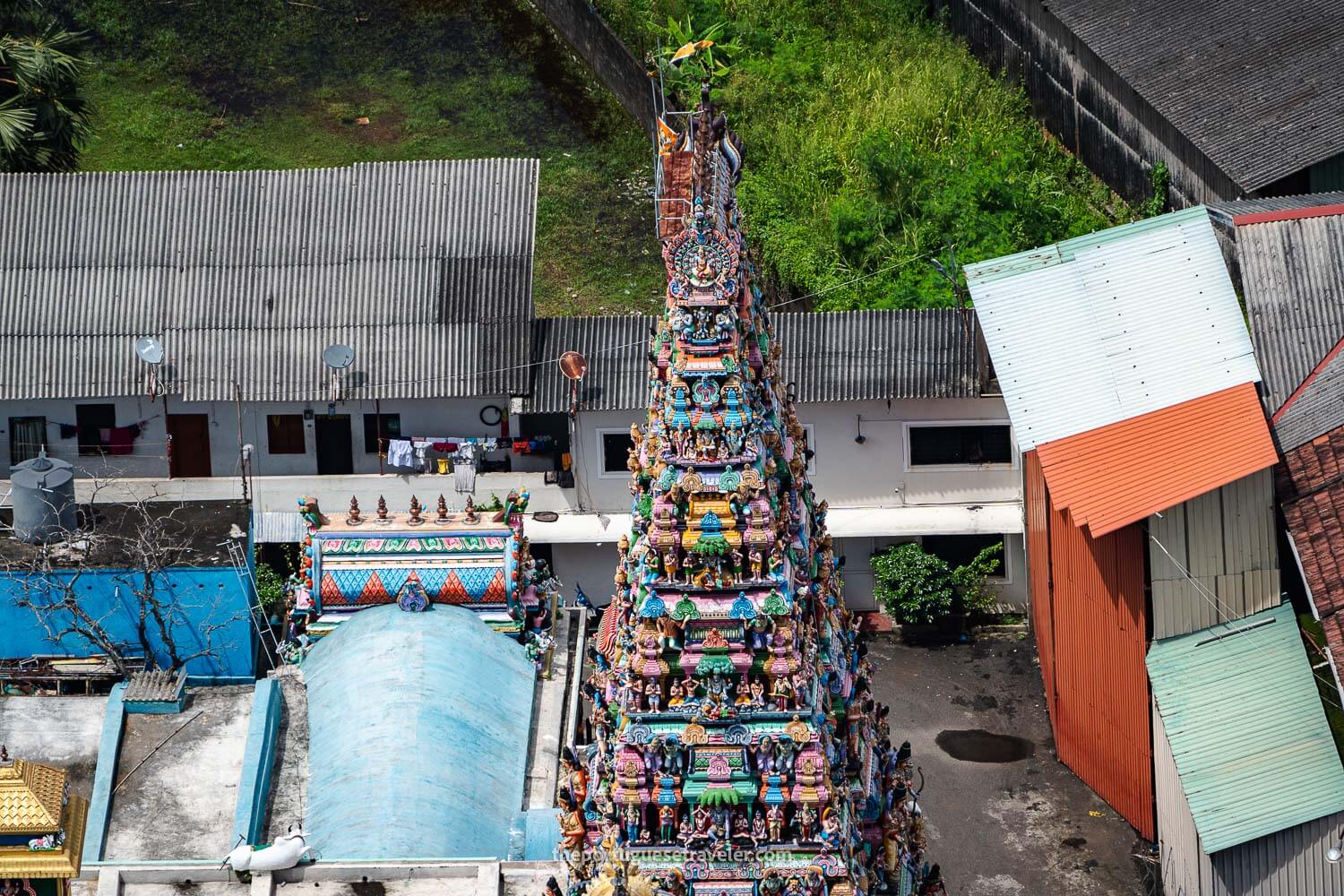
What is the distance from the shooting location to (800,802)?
92.1 ft

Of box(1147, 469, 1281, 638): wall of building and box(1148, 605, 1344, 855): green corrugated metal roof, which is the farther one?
box(1147, 469, 1281, 638): wall of building

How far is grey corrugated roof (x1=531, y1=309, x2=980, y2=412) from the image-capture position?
5203cm

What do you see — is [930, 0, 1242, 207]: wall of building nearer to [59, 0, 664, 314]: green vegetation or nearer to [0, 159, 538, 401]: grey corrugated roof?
[59, 0, 664, 314]: green vegetation

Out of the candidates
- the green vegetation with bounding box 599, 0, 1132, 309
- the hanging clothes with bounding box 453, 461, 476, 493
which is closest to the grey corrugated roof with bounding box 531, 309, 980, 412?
the hanging clothes with bounding box 453, 461, 476, 493

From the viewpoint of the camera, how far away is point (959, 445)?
52875 mm

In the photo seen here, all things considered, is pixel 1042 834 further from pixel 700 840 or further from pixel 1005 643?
pixel 700 840

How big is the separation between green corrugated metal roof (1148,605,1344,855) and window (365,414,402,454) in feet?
63.6

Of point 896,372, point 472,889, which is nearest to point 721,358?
point 472,889

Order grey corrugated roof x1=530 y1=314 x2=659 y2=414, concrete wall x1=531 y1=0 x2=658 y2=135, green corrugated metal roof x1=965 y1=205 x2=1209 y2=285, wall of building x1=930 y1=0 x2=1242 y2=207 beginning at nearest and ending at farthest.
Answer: green corrugated metal roof x1=965 y1=205 x2=1209 y2=285, grey corrugated roof x1=530 y1=314 x2=659 y2=414, wall of building x1=930 y1=0 x2=1242 y2=207, concrete wall x1=531 y1=0 x2=658 y2=135

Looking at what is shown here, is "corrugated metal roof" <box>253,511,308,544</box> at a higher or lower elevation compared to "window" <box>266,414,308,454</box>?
lower

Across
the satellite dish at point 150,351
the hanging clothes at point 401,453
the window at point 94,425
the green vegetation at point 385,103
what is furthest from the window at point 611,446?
the green vegetation at point 385,103

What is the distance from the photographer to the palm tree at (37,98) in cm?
5509

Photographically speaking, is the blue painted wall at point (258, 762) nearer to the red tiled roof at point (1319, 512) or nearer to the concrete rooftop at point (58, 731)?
the concrete rooftop at point (58, 731)

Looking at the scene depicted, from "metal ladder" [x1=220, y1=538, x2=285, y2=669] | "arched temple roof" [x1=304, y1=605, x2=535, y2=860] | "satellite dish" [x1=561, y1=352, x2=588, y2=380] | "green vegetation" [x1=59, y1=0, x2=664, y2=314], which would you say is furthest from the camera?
"green vegetation" [x1=59, y1=0, x2=664, y2=314]
